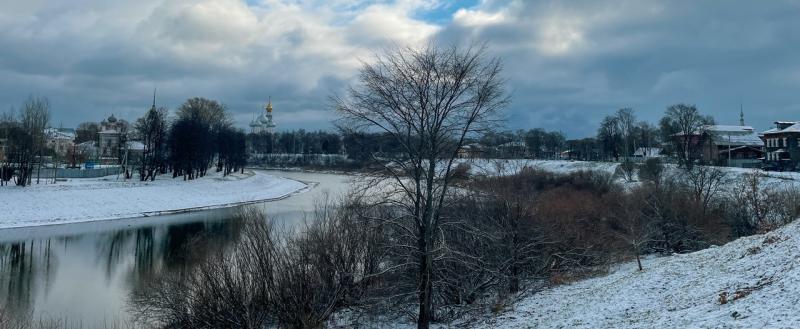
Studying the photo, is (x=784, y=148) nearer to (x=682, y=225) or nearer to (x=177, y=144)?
(x=682, y=225)

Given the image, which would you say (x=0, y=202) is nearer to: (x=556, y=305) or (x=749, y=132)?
(x=556, y=305)

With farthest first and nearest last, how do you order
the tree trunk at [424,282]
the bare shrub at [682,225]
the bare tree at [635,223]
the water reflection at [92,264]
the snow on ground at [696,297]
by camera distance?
1. the bare shrub at [682,225]
2. the bare tree at [635,223]
3. the water reflection at [92,264]
4. the tree trunk at [424,282]
5. the snow on ground at [696,297]

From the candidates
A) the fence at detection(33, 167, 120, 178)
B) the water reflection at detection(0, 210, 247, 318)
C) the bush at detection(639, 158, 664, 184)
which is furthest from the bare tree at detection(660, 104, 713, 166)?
the fence at detection(33, 167, 120, 178)

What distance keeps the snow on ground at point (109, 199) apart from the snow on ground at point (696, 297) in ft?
123

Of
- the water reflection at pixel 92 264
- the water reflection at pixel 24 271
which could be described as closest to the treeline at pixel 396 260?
the water reflection at pixel 92 264

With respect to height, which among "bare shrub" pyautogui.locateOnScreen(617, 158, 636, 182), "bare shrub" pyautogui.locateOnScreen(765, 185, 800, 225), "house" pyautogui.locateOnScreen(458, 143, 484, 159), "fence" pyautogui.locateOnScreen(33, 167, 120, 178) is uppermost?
"house" pyautogui.locateOnScreen(458, 143, 484, 159)

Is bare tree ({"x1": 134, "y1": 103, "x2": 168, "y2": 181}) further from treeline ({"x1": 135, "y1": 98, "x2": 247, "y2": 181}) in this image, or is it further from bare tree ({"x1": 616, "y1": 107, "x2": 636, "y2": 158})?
bare tree ({"x1": 616, "y1": 107, "x2": 636, "y2": 158})

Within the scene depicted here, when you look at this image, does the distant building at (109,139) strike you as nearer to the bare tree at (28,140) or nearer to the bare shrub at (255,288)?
the bare tree at (28,140)

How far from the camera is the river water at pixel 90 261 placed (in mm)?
19188

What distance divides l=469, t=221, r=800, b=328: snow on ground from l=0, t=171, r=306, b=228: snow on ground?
37.4 m

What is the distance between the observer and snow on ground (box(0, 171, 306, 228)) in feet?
135

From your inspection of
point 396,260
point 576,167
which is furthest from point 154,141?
point 396,260

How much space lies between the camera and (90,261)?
27.2 m

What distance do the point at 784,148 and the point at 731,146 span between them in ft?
69.6
